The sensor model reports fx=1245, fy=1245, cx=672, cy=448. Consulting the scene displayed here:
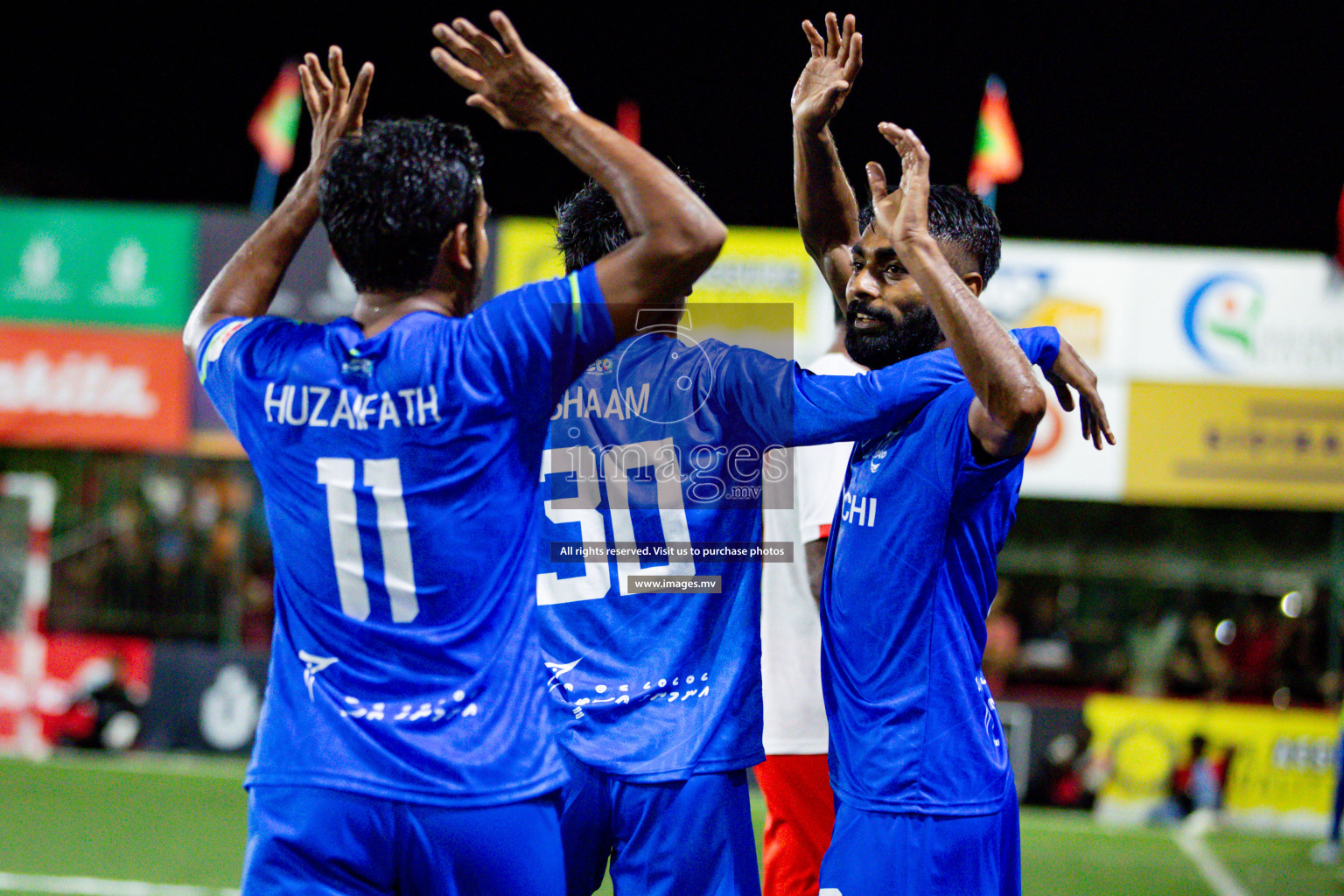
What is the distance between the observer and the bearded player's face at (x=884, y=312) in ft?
10.1

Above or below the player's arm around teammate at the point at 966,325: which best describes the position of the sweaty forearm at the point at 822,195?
above

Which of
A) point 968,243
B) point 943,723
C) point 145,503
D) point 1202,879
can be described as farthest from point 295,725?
point 145,503

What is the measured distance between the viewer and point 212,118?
79.6 feet

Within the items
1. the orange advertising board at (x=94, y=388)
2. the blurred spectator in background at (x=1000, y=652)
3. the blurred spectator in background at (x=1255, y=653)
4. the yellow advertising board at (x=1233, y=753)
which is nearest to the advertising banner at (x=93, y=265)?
the orange advertising board at (x=94, y=388)

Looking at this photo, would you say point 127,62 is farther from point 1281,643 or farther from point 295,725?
point 295,725

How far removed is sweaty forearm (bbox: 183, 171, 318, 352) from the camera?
102 inches

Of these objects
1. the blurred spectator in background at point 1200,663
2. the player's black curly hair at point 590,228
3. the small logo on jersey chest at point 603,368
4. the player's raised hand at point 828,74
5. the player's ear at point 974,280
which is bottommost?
the blurred spectator in background at point 1200,663

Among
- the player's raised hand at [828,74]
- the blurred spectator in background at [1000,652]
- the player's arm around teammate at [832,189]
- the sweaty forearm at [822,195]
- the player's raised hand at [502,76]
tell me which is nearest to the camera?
the player's raised hand at [502,76]

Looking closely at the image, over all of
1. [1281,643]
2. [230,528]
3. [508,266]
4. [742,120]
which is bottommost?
[1281,643]

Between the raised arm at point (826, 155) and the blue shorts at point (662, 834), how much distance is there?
1.34 metres

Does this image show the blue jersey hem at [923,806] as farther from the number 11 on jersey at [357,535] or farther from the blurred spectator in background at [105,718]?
the blurred spectator in background at [105,718]

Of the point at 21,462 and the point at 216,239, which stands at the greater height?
the point at 216,239

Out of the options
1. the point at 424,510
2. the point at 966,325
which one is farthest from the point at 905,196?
the point at 424,510

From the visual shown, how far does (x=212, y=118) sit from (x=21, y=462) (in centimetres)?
786
